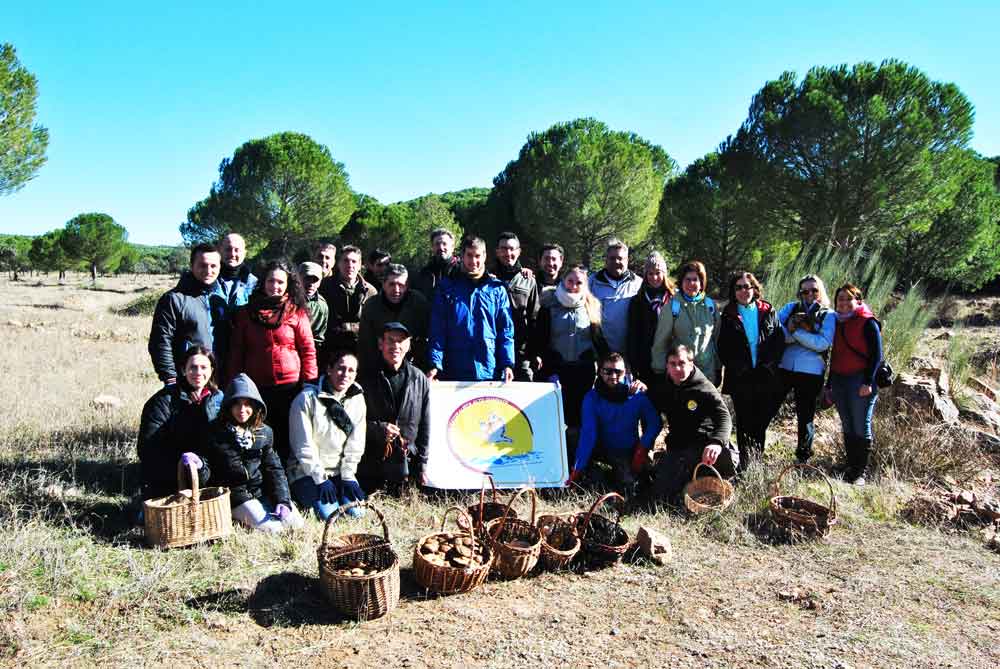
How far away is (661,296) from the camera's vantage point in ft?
18.6

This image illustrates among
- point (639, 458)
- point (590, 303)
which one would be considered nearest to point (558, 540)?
point (639, 458)

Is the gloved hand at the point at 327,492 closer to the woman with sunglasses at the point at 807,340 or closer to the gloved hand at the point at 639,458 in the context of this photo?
the gloved hand at the point at 639,458

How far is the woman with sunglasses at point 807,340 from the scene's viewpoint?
570 cm

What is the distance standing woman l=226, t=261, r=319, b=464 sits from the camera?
4684mm

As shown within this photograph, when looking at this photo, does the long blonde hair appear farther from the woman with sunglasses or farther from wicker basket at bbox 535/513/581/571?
wicker basket at bbox 535/513/581/571

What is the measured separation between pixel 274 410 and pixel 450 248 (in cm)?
228

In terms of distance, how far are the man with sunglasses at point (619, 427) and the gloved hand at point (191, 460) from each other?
2929 millimetres

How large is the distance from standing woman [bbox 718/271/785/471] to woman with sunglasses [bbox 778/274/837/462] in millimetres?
89

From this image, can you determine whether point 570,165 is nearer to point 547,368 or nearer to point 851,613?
point 547,368

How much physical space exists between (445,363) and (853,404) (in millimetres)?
3830

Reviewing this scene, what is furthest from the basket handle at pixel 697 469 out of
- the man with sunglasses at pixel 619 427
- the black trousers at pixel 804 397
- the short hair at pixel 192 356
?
the short hair at pixel 192 356

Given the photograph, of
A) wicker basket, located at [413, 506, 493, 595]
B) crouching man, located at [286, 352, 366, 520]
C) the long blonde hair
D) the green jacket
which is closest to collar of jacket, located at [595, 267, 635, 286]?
the long blonde hair

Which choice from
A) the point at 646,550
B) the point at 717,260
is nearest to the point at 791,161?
the point at 717,260

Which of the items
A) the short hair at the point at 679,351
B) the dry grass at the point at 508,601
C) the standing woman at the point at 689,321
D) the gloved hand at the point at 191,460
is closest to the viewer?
the dry grass at the point at 508,601
